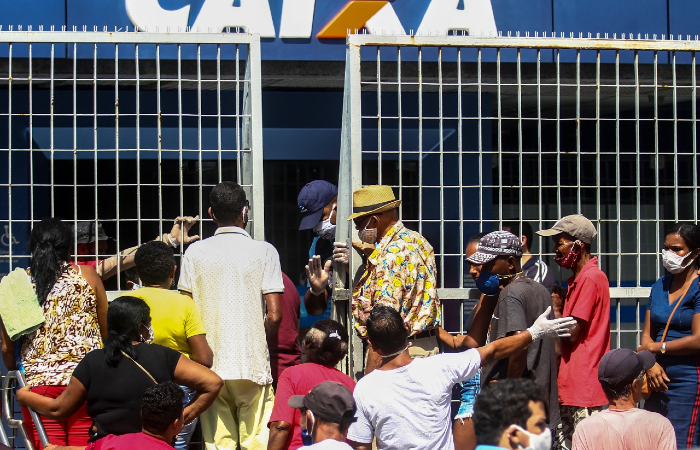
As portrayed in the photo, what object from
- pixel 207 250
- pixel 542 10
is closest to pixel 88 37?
pixel 207 250

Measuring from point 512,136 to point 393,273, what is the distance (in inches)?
198

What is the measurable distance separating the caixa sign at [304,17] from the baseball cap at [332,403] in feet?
14.4

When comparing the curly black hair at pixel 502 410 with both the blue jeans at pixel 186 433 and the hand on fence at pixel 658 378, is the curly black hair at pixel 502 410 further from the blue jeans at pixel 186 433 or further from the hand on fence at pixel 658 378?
the hand on fence at pixel 658 378

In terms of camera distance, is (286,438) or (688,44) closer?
(286,438)

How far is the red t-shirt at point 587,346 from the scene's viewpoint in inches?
193

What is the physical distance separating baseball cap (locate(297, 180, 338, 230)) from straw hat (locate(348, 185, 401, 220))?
3.26 ft

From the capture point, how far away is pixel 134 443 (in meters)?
3.66

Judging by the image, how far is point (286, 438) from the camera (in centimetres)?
430

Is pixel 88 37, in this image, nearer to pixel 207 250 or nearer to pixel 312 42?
pixel 207 250

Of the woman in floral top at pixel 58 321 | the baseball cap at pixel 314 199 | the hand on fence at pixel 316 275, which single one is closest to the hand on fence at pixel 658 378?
the hand on fence at pixel 316 275

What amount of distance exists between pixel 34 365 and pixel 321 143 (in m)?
4.03

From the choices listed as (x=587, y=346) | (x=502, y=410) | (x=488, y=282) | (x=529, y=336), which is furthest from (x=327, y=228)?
(x=502, y=410)

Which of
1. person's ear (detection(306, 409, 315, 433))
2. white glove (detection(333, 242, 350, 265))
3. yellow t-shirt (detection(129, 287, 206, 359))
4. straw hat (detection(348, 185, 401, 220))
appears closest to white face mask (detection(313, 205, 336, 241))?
white glove (detection(333, 242, 350, 265))

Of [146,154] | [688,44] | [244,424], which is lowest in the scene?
[244,424]
